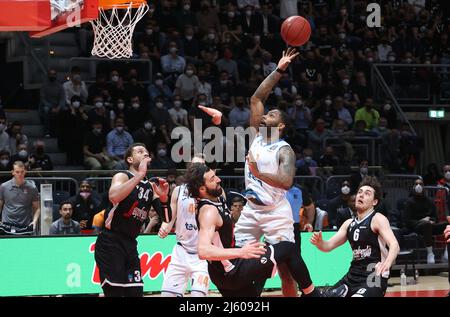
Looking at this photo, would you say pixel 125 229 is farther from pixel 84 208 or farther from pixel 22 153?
pixel 22 153

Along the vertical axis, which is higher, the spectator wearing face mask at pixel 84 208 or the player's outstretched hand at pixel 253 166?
the player's outstretched hand at pixel 253 166

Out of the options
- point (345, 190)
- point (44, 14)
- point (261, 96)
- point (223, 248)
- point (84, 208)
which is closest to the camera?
point (223, 248)

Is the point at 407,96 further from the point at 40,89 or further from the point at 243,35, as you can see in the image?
the point at 40,89

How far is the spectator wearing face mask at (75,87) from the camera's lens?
17500 mm

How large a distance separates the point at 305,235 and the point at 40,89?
6973 mm

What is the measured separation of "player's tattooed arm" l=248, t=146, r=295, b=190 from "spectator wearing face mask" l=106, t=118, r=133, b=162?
310 inches

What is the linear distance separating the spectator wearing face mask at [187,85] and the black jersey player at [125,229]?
29.0 feet

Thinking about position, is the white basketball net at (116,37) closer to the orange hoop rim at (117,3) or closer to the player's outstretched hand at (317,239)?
the orange hoop rim at (117,3)

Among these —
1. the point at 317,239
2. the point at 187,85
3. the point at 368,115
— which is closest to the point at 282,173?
the point at 317,239

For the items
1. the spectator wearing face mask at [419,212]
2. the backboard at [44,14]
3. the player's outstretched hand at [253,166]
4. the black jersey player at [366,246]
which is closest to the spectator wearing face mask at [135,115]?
the spectator wearing face mask at [419,212]

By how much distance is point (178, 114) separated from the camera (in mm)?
17812

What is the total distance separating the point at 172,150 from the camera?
17188 mm

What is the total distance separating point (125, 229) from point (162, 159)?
24.0 feet
